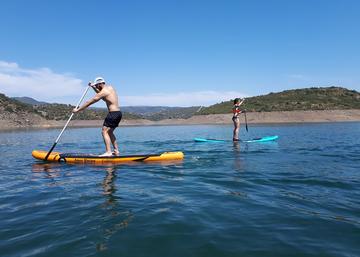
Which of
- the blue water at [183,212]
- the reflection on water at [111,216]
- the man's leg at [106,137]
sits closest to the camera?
the blue water at [183,212]

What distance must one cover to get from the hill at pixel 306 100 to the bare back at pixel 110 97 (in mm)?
104460

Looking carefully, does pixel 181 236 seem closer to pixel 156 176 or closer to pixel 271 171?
pixel 156 176

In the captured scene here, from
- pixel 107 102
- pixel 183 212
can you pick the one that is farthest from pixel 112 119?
pixel 183 212

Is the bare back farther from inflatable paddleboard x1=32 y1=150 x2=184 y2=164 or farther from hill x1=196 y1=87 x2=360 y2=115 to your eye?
hill x1=196 y1=87 x2=360 y2=115

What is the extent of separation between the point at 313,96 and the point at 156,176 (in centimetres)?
13103

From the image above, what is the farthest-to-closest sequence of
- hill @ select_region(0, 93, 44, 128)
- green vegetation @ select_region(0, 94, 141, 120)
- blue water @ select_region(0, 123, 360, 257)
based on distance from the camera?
green vegetation @ select_region(0, 94, 141, 120), hill @ select_region(0, 93, 44, 128), blue water @ select_region(0, 123, 360, 257)

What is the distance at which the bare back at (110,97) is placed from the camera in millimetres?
13844

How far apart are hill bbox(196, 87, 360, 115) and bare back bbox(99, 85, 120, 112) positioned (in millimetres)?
104460

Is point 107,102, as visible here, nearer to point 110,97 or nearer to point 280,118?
point 110,97

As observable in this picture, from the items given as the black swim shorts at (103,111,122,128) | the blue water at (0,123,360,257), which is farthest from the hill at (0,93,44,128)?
the blue water at (0,123,360,257)

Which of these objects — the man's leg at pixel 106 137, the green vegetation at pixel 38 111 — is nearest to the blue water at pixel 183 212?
the man's leg at pixel 106 137

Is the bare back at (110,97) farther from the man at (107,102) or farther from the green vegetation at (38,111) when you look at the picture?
the green vegetation at (38,111)

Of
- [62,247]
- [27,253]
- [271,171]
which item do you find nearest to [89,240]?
[62,247]

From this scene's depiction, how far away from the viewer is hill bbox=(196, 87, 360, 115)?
11311 cm
